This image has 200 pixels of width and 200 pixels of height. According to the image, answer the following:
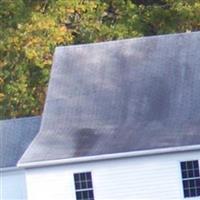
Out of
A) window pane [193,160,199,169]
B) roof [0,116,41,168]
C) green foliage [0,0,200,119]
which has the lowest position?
window pane [193,160,199,169]

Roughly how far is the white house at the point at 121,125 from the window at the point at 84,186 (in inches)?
1.2

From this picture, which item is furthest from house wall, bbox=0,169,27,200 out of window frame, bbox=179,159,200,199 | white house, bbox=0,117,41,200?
window frame, bbox=179,159,200,199

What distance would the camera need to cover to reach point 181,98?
27.2 metres

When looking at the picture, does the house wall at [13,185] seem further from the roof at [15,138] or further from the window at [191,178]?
the window at [191,178]

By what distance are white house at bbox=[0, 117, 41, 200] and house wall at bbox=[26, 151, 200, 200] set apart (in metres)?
2.72

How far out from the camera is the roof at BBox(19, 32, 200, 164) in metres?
25.6

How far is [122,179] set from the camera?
83.6 ft

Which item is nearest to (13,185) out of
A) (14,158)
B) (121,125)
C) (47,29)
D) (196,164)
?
(14,158)

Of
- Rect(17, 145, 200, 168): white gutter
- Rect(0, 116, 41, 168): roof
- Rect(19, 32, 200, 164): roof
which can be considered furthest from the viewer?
Rect(0, 116, 41, 168): roof

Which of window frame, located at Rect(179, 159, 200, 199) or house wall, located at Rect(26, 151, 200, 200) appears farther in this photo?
window frame, located at Rect(179, 159, 200, 199)

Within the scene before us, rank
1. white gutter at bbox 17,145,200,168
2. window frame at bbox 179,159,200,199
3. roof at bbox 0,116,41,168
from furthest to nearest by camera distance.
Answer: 1. roof at bbox 0,116,41,168
2. window frame at bbox 179,159,200,199
3. white gutter at bbox 17,145,200,168

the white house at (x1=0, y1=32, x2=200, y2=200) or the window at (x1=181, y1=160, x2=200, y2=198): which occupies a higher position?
the white house at (x1=0, y1=32, x2=200, y2=200)

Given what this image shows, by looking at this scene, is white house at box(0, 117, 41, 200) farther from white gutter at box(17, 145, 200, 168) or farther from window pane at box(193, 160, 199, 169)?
window pane at box(193, 160, 199, 169)

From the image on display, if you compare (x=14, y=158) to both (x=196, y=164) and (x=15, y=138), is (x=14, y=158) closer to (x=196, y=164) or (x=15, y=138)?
(x=15, y=138)
